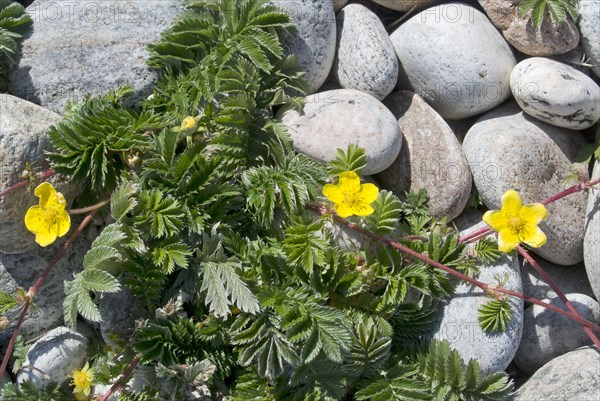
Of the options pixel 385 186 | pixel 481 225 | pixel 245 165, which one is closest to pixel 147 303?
pixel 245 165

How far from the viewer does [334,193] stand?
154 inches

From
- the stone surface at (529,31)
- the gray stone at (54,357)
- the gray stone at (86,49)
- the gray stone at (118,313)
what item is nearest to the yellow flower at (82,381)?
the gray stone at (54,357)

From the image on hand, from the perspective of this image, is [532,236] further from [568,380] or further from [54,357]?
[54,357]

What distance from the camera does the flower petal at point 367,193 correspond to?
12.7ft

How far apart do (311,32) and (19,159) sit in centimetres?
198

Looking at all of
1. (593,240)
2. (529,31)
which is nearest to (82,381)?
(593,240)

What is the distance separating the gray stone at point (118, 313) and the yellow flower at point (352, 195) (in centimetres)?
136

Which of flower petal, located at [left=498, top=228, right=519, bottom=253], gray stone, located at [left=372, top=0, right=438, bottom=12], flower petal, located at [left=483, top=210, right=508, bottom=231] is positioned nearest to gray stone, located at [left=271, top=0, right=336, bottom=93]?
gray stone, located at [left=372, top=0, right=438, bottom=12]

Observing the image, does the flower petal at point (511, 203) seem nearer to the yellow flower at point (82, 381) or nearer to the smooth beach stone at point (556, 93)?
the smooth beach stone at point (556, 93)

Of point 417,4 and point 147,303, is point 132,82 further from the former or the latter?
point 417,4

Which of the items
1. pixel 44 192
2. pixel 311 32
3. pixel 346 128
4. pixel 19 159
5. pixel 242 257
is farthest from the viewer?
pixel 311 32

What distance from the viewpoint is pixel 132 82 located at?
4.45m

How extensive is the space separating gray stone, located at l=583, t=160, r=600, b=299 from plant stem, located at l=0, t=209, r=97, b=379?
3.12m

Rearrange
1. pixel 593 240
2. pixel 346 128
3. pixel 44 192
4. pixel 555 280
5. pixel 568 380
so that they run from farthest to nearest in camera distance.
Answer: pixel 555 280 < pixel 593 240 < pixel 346 128 < pixel 568 380 < pixel 44 192
